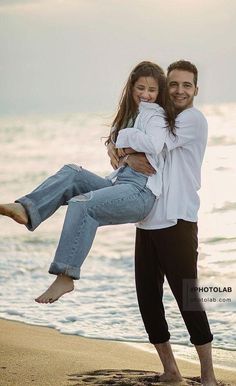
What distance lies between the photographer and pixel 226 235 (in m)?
9.49

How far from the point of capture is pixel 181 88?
14.5 ft

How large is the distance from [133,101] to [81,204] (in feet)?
2.04

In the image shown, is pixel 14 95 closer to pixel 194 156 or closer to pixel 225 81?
pixel 225 81

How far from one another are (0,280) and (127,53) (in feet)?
61.2

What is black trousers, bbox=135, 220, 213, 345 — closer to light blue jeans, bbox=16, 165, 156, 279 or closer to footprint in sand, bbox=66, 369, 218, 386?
light blue jeans, bbox=16, 165, 156, 279

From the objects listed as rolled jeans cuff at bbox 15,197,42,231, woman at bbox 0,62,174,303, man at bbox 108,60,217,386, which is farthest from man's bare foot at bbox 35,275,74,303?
man at bbox 108,60,217,386

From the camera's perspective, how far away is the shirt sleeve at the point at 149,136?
4195 mm

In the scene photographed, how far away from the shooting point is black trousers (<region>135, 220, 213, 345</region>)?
14.5ft

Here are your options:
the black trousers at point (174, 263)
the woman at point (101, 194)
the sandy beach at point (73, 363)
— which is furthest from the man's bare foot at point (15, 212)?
the sandy beach at point (73, 363)

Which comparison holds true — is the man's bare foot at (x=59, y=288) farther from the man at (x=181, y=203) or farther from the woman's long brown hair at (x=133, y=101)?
the woman's long brown hair at (x=133, y=101)

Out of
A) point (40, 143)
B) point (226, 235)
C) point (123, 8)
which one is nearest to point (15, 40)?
point (123, 8)

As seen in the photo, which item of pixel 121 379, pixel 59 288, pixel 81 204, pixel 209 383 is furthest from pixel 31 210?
pixel 209 383

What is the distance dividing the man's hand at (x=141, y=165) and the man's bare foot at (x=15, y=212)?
0.53 meters

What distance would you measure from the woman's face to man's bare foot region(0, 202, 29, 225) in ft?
2.40
